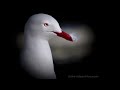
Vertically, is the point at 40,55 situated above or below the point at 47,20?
below

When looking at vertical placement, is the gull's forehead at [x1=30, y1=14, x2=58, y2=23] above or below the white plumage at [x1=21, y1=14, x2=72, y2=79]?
above

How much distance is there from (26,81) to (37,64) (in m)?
0.18

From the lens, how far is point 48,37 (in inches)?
44.1

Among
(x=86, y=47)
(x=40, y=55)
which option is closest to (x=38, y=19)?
(x=40, y=55)

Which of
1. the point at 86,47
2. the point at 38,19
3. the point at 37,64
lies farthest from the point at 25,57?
the point at 86,47

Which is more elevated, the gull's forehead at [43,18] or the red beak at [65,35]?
the gull's forehead at [43,18]

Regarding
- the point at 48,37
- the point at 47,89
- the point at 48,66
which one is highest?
the point at 48,37

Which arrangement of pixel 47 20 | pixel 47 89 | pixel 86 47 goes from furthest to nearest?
pixel 86 47
pixel 47 20
pixel 47 89

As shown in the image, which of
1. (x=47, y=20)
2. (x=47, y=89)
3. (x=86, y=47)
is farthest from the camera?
(x=86, y=47)

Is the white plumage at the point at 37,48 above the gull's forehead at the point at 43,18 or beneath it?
beneath

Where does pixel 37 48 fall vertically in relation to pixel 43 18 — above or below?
below

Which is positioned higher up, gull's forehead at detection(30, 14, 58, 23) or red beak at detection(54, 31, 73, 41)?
gull's forehead at detection(30, 14, 58, 23)

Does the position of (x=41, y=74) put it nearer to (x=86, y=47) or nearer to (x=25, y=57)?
(x=25, y=57)

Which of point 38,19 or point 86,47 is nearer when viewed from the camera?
point 38,19
